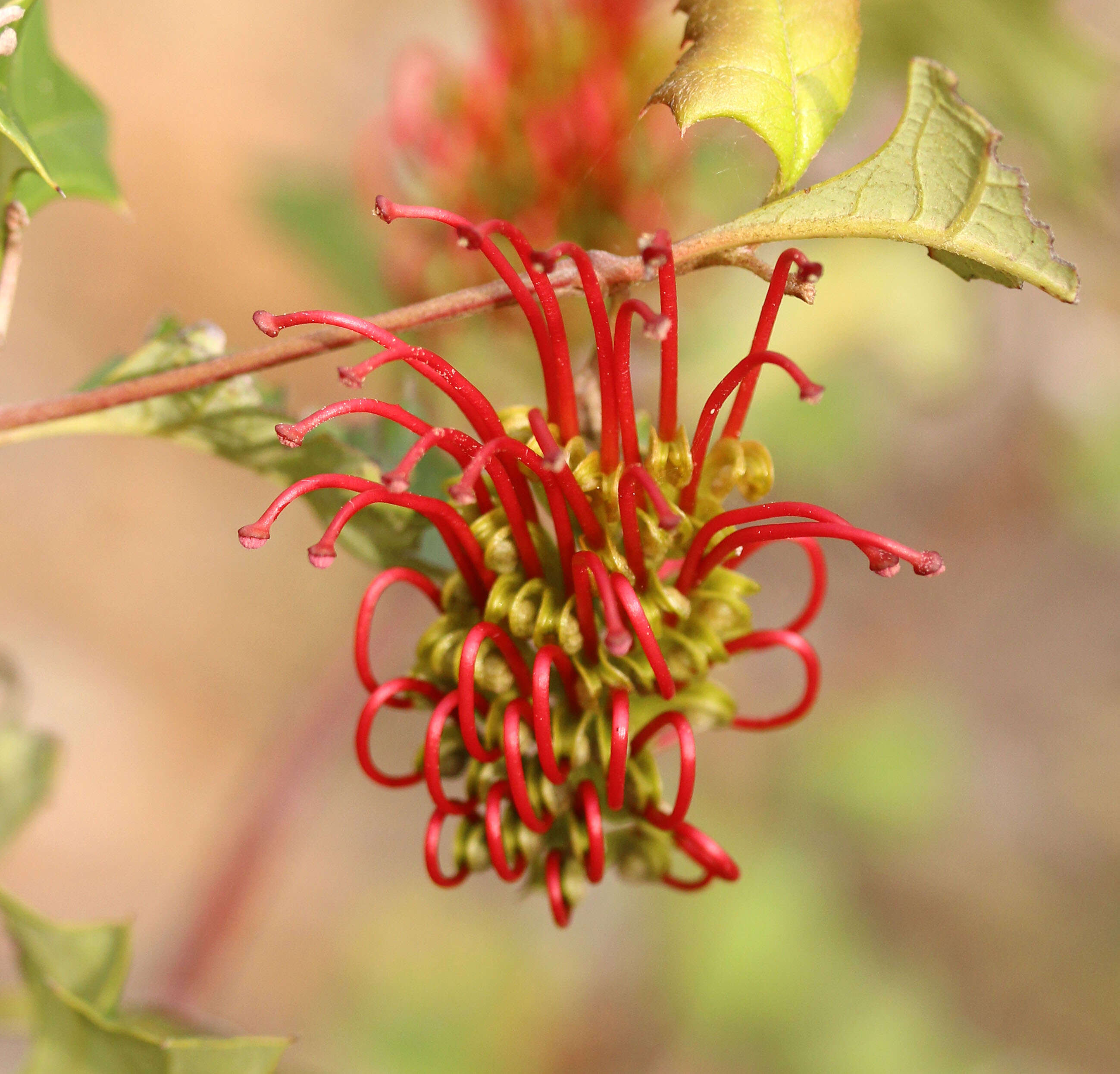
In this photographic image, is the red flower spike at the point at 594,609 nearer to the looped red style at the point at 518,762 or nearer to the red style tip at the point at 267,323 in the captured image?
the looped red style at the point at 518,762

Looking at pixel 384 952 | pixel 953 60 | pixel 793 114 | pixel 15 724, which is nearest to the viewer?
pixel 793 114

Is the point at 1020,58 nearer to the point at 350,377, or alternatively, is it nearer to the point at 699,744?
the point at 350,377

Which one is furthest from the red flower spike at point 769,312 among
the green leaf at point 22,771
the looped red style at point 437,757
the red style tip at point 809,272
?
the green leaf at point 22,771

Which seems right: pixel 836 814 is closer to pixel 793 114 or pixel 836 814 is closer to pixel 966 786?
pixel 966 786

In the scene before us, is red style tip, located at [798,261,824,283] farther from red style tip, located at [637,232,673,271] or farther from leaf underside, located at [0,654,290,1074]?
leaf underside, located at [0,654,290,1074]

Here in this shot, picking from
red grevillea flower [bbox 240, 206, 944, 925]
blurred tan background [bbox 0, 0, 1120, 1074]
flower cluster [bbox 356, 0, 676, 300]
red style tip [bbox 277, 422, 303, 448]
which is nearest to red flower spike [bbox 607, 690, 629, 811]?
red grevillea flower [bbox 240, 206, 944, 925]

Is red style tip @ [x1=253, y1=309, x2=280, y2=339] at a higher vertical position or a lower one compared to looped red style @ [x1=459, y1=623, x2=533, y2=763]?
higher

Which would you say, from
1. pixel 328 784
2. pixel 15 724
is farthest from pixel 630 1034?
pixel 15 724
